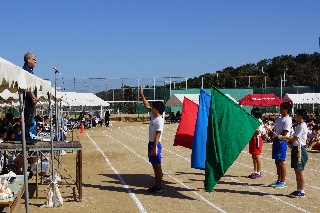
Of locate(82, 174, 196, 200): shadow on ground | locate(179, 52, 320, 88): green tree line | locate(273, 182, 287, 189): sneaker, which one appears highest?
locate(179, 52, 320, 88): green tree line

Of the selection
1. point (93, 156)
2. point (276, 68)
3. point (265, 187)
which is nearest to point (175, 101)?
point (93, 156)

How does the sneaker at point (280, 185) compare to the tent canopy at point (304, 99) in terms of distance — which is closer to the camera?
the sneaker at point (280, 185)

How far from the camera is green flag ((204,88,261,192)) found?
812 cm

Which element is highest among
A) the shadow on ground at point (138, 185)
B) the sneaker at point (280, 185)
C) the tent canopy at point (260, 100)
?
the tent canopy at point (260, 100)

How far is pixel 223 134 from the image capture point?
27.1 feet

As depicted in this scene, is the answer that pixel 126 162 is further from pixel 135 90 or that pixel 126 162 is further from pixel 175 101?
pixel 135 90

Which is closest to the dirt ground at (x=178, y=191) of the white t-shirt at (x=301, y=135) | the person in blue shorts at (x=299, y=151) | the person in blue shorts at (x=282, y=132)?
the person in blue shorts at (x=299, y=151)

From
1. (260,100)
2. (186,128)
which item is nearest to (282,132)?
(186,128)

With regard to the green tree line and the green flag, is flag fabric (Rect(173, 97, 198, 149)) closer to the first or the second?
the green flag

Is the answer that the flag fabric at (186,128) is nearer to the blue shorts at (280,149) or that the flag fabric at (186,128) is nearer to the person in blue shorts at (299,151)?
the blue shorts at (280,149)

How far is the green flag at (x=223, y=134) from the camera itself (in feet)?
26.7

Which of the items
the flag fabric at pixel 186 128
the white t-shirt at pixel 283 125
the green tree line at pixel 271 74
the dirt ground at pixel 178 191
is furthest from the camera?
the green tree line at pixel 271 74

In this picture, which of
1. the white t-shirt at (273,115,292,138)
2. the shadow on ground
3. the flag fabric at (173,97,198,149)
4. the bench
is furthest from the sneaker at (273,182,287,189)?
the bench

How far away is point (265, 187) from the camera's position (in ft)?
30.6
